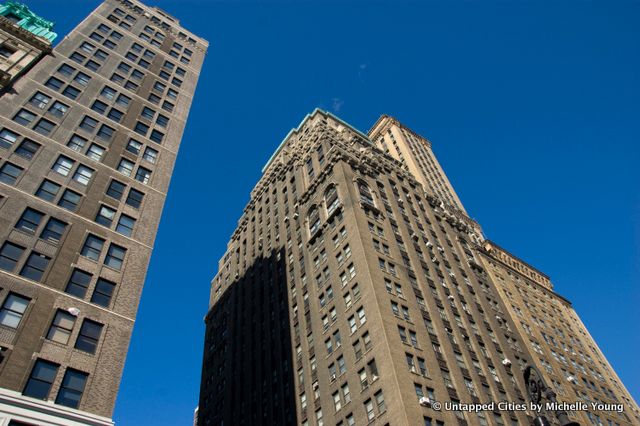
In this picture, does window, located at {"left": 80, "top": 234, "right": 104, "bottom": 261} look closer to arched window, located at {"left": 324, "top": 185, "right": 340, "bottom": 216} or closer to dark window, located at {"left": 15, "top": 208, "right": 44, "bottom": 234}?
dark window, located at {"left": 15, "top": 208, "right": 44, "bottom": 234}

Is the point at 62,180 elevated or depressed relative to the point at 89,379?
elevated

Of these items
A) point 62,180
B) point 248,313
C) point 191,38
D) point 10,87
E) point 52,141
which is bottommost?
point 62,180

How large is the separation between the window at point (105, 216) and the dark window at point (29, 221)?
3.91 meters

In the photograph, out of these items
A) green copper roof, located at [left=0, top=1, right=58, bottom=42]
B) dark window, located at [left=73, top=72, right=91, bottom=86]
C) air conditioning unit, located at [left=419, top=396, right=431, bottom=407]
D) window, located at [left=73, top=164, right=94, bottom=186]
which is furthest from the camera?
green copper roof, located at [left=0, top=1, right=58, bottom=42]

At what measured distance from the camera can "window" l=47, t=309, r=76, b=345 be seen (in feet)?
87.3

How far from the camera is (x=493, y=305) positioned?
219 ft

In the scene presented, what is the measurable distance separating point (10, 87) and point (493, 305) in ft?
203

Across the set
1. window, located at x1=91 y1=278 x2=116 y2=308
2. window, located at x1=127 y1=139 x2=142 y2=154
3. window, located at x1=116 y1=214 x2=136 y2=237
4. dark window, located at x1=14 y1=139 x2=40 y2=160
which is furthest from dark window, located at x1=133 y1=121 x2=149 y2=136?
window, located at x1=91 y1=278 x2=116 y2=308

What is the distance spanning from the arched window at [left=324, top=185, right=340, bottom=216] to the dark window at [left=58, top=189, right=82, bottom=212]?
34311 mm

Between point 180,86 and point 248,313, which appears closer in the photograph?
point 180,86

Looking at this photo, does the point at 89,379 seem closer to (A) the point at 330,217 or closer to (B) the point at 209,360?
(A) the point at 330,217

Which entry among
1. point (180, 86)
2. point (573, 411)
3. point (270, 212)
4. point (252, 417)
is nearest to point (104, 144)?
point (180, 86)

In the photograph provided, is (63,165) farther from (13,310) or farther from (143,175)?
(13,310)

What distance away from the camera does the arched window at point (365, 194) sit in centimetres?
6388
